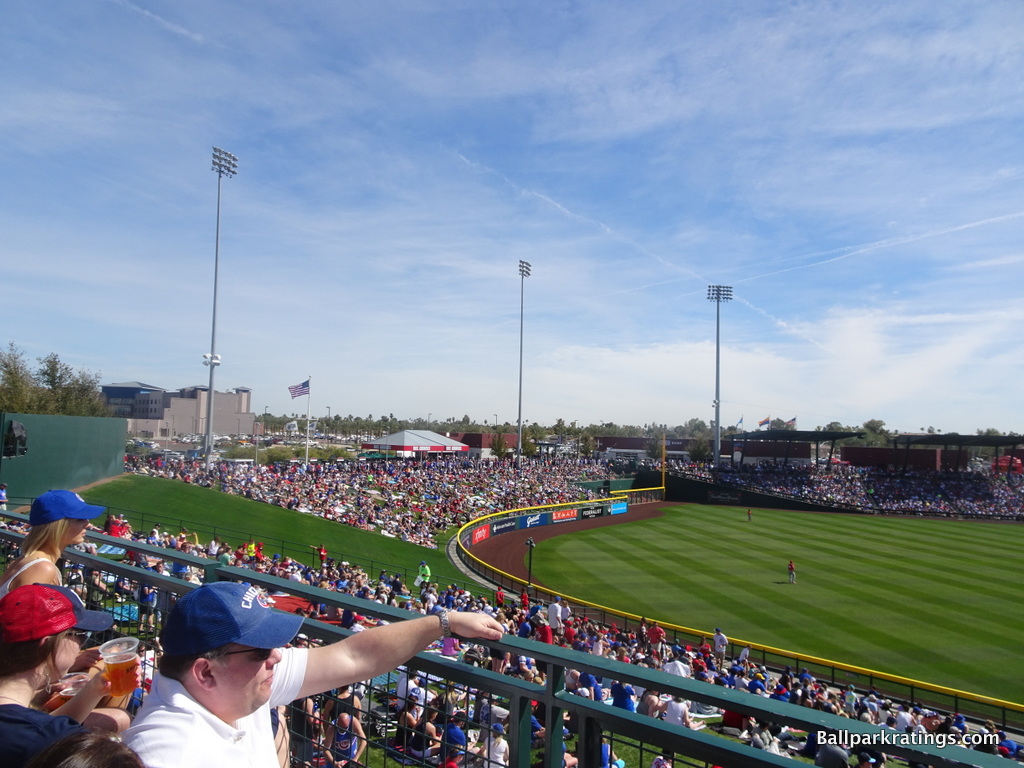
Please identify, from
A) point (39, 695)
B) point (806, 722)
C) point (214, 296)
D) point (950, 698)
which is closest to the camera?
point (806, 722)

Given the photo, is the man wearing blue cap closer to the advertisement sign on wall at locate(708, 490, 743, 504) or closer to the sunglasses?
the sunglasses

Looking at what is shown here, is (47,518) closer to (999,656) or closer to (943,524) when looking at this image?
(999,656)

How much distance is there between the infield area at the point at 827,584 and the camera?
20.5m

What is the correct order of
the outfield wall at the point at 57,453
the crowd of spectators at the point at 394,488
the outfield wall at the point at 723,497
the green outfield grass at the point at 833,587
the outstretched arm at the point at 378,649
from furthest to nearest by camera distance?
the outfield wall at the point at 723,497 < the crowd of spectators at the point at 394,488 < the outfield wall at the point at 57,453 < the green outfield grass at the point at 833,587 < the outstretched arm at the point at 378,649

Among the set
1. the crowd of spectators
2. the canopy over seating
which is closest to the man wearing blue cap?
the crowd of spectators

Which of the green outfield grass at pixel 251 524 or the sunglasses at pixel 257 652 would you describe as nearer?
the sunglasses at pixel 257 652

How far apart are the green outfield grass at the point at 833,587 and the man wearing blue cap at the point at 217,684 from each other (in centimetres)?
2148

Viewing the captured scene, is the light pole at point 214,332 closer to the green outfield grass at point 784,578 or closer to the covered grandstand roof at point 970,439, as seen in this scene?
the green outfield grass at point 784,578

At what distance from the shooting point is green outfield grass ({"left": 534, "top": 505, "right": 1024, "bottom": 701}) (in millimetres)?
20422

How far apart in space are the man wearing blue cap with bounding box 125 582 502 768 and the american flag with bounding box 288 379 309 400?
42432 millimetres

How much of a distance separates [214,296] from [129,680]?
3742cm

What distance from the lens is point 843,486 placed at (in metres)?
63.9

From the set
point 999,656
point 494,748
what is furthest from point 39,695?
point 999,656

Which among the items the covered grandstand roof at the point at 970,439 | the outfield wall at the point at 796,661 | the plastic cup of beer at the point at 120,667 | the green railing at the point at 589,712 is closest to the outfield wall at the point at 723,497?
the covered grandstand roof at the point at 970,439
